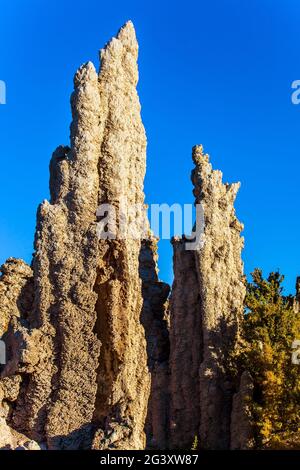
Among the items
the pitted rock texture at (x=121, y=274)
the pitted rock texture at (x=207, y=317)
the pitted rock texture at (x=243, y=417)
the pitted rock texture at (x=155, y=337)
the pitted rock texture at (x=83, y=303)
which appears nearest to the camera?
the pitted rock texture at (x=121, y=274)

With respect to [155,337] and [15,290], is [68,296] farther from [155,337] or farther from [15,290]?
[155,337]

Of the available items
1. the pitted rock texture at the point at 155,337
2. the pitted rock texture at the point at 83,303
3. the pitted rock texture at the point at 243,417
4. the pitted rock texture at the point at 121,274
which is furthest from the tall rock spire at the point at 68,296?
the pitted rock texture at the point at 155,337

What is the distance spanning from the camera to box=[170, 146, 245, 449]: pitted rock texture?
27.2m

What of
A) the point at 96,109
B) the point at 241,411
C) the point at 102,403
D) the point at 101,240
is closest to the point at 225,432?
the point at 241,411

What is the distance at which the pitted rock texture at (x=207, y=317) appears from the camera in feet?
89.2

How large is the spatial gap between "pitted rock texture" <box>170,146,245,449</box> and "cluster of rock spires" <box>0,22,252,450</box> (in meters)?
0.04

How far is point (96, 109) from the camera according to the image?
24547mm

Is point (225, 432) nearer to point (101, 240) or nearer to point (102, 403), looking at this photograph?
point (102, 403)

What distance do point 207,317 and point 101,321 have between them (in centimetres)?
560

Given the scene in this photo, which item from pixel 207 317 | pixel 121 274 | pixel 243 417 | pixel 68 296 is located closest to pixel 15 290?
pixel 68 296

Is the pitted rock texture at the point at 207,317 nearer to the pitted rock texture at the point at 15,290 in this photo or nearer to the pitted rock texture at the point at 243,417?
the pitted rock texture at the point at 243,417

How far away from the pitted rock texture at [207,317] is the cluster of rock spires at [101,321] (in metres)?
0.04

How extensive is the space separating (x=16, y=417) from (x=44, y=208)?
5222mm
